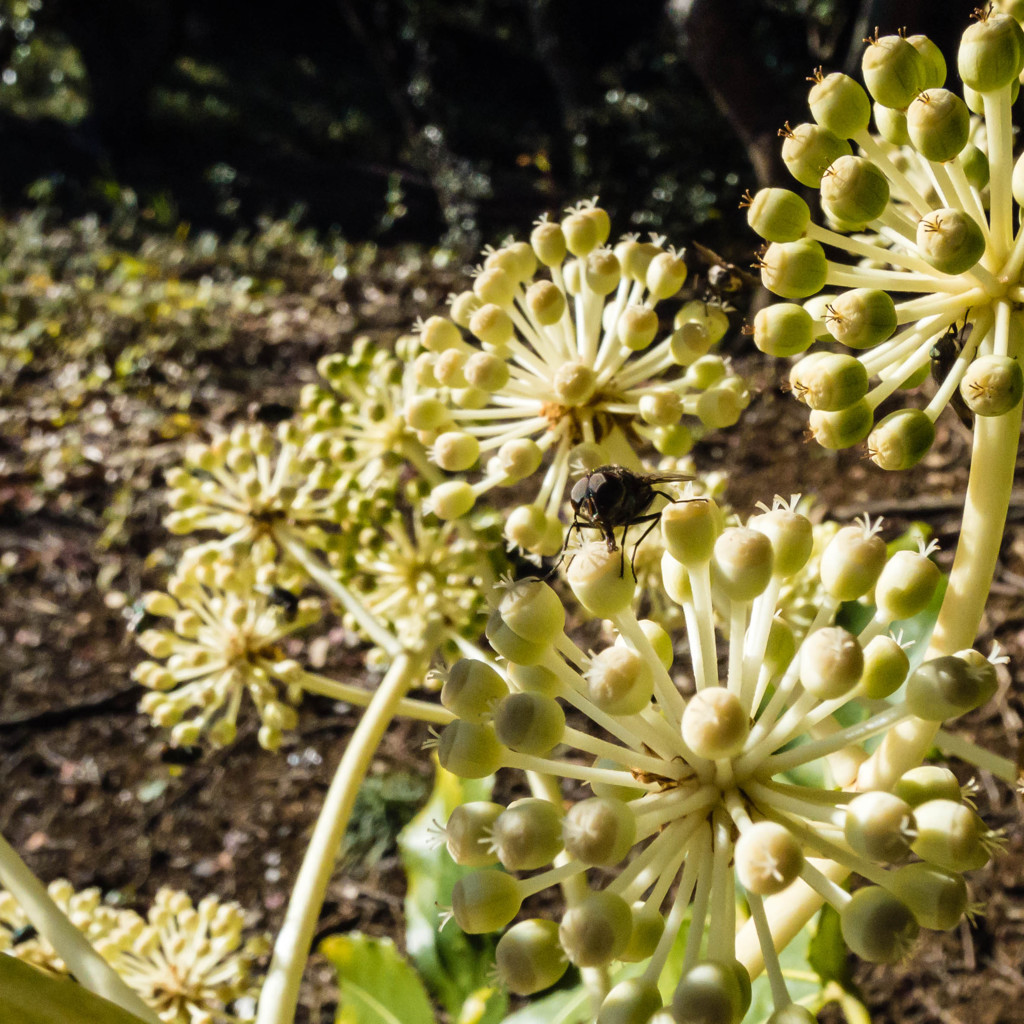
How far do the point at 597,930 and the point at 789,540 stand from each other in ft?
1.45

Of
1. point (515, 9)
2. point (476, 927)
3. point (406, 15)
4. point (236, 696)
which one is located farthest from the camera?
point (515, 9)

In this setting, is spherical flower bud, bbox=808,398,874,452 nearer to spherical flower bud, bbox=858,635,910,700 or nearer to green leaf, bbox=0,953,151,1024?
spherical flower bud, bbox=858,635,910,700

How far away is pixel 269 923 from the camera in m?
3.33

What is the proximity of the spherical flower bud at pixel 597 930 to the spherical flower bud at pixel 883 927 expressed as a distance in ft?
0.70

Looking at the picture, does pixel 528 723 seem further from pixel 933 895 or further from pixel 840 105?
pixel 840 105

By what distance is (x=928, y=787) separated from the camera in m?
0.87

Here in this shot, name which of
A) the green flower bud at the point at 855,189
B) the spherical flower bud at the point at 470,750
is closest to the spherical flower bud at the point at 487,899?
the spherical flower bud at the point at 470,750

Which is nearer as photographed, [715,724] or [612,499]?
[715,724]

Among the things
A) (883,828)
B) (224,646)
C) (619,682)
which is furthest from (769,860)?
(224,646)

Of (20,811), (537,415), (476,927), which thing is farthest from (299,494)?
(20,811)

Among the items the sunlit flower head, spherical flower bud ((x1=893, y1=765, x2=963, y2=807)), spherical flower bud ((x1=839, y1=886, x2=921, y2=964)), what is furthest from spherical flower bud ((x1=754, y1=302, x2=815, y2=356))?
the sunlit flower head

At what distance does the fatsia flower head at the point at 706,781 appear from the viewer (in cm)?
82

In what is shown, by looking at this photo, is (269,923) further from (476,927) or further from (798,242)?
(798,242)

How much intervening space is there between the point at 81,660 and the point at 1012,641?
163 inches
